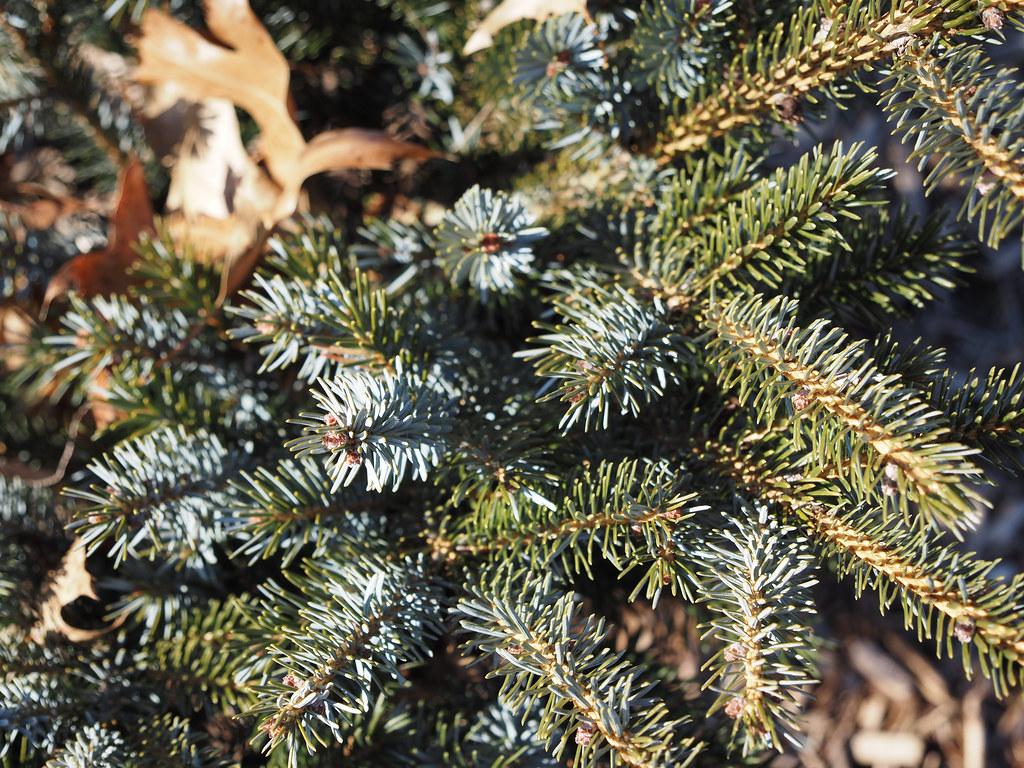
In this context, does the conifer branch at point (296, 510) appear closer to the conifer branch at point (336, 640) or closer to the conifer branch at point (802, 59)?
the conifer branch at point (336, 640)

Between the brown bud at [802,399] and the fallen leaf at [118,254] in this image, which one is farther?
the fallen leaf at [118,254]

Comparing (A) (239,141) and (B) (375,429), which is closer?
(B) (375,429)

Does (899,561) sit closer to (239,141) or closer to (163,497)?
(163,497)

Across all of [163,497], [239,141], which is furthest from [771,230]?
[239,141]

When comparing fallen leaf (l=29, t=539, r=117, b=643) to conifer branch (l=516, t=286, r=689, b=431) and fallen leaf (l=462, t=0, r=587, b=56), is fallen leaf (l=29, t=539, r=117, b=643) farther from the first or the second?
fallen leaf (l=462, t=0, r=587, b=56)

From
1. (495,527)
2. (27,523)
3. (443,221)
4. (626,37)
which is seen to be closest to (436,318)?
(443,221)

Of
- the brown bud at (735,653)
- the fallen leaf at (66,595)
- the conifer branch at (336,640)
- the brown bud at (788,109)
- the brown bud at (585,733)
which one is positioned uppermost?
the brown bud at (788,109)

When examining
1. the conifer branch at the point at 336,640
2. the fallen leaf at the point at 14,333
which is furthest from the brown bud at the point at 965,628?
the fallen leaf at the point at 14,333

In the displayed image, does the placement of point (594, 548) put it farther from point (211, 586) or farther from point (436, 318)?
point (211, 586)
